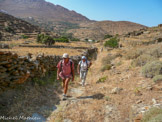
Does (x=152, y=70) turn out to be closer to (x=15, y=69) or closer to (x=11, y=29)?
(x=15, y=69)

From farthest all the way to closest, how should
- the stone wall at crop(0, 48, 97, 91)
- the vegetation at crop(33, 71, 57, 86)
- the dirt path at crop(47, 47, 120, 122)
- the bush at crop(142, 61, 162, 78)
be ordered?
1. the bush at crop(142, 61, 162, 78)
2. the vegetation at crop(33, 71, 57, 86)
3. the stone wall at crop(0, 48, 97, 91)
4. the dirt path at crop(47, 47, 120, 122)

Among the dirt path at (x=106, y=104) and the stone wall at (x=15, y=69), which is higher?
the stone wall at (x=15, y=69)

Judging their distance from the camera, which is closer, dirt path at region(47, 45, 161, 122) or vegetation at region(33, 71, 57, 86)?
dirt path at region(47, 45, 161, 122)

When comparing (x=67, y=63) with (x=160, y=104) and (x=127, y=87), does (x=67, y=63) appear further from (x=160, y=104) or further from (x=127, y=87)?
(x=160, y=104)

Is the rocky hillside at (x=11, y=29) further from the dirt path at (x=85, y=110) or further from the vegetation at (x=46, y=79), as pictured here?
the dirt path at (x=85, y=110)

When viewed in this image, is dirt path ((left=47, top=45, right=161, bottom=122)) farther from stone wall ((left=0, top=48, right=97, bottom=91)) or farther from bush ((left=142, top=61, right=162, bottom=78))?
stone wall ((left=0, top=48, right=97, bottom=91))

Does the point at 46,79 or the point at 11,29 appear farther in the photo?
the point at 11,29

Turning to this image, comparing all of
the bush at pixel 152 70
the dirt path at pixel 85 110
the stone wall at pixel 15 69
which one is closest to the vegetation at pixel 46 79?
the stone wall at pixel 15 69

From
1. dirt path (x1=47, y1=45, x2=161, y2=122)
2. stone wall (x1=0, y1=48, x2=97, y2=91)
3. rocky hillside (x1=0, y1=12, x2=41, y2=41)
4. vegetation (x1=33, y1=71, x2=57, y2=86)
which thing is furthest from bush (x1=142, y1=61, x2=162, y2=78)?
rocky hillside (x1=0, y1=12, x2=41, y2=41)

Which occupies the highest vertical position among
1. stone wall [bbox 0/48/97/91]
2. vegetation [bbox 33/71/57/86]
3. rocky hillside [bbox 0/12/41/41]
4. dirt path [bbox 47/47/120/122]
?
rocky hillside [bbox 0/12/41/41]

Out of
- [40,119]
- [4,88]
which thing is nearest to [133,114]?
[40,119]

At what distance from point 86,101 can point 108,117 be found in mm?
1173

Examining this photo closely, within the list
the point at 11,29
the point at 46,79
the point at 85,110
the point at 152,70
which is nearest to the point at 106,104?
the point at 85,110

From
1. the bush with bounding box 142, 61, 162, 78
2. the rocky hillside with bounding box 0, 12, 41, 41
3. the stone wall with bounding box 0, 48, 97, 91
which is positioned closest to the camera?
the stone wall with bounding box 0, 48, 97, 91
